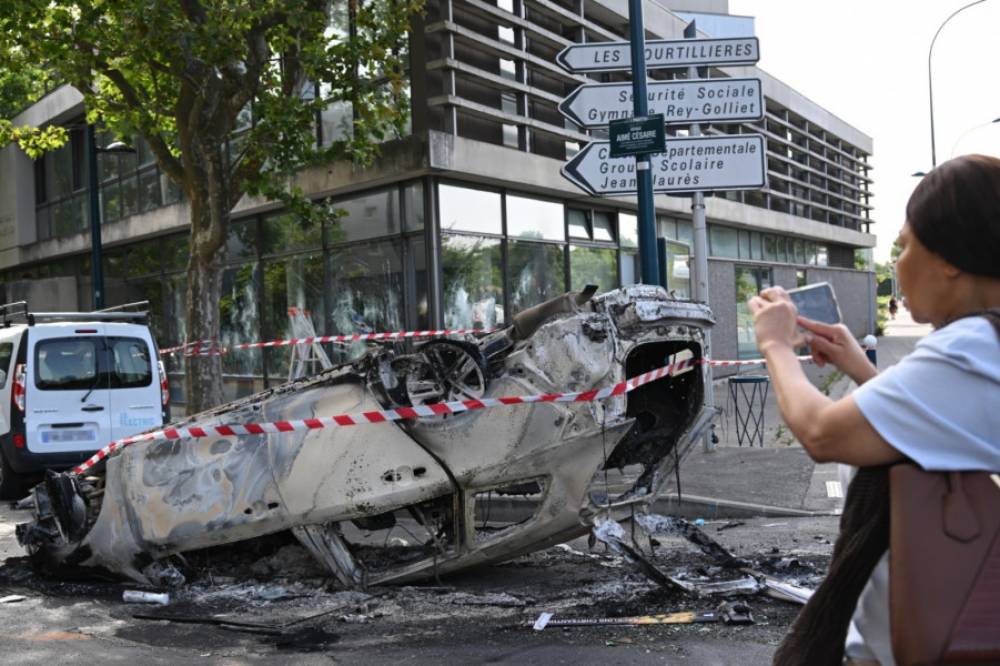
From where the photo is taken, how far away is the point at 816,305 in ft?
8.07

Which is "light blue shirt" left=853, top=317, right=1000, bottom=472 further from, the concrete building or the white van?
the concrete building

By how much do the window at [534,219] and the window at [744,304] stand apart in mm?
6727

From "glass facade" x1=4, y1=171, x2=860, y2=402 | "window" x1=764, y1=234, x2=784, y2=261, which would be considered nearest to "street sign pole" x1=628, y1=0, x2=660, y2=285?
"glass facade" x1=4, y1=171, x2=860, y2=402

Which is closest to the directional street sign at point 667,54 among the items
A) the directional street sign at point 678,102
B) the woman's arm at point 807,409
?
the directional street sign at point 678,102

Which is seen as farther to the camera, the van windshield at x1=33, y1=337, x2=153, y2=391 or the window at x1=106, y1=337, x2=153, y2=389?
the window at x1=106, y1=337, x2=153, y2=389

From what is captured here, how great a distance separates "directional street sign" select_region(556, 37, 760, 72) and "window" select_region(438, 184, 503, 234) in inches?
166

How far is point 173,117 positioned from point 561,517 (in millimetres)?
9093

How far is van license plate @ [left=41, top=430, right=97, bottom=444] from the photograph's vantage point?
10305mm

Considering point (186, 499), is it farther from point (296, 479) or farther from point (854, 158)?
point (854, 158)

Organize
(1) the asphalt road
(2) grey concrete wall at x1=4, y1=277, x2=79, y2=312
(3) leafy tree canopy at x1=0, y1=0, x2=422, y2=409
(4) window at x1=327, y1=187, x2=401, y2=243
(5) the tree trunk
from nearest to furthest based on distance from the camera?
(1) the asphalt road < (3) leafy tree canopy at x1=0, y1=0, x2=422, y2=409 < (5) the tree trunk < (4) window at x1=327, y1=187, x2=401, y2=243 < (2) grey concrete wall at x1=4, y1=277, x2=79, y2=312

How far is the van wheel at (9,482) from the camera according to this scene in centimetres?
1027

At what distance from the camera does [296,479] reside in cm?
546

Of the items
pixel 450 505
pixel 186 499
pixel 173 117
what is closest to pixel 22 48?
pixel 173 117

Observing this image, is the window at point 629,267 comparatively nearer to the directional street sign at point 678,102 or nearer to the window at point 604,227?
the window at point 604,227
